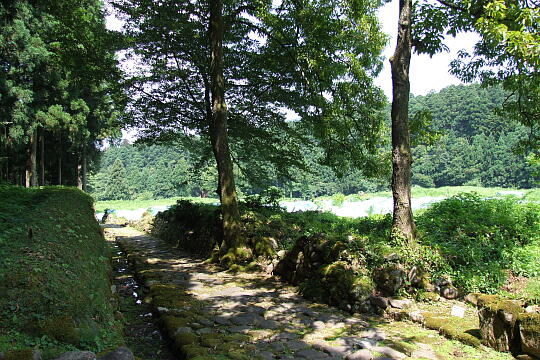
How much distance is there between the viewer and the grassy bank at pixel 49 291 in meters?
2.37

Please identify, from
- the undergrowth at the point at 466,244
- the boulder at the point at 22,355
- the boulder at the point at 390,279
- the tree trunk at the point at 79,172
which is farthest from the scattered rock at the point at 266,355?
the tree trunk at the point at 79,172

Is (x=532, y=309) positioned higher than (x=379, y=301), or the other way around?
(x=532, y=309)

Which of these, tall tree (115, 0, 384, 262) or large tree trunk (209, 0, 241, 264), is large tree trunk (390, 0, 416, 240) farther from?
large tree trunk (209, 0, 241, 264)

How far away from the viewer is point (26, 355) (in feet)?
6.35

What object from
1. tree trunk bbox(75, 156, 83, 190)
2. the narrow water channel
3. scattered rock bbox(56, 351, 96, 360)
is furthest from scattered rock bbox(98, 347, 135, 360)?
tree trunk bbox(75, 156, 83, 190)

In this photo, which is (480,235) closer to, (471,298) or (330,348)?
(471,298)

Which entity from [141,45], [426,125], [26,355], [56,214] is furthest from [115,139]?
[26,355]

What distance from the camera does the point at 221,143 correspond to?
8.02 metres

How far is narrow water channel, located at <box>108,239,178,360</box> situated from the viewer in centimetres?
347

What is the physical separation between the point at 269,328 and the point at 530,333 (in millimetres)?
2518

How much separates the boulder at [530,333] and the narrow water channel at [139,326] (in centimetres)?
321

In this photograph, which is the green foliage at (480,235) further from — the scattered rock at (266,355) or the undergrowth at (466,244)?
the scattered rock at (266,355)

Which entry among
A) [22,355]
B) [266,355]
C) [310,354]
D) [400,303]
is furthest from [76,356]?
[400,303]

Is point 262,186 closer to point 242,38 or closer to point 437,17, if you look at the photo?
point 242,38
